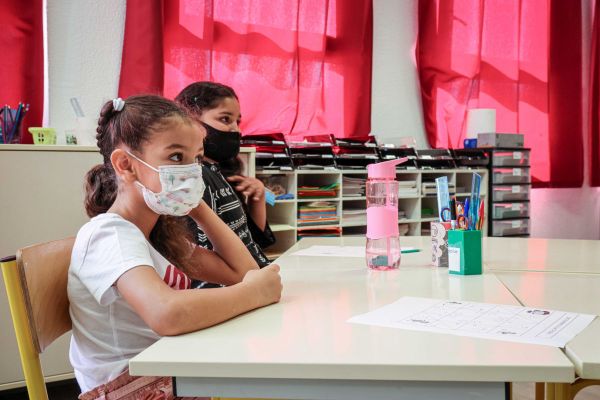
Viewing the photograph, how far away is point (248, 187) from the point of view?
6.55 feet

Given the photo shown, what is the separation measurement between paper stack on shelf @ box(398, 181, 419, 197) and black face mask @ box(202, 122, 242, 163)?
68.1 inches

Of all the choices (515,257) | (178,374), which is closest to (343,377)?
(178,374)

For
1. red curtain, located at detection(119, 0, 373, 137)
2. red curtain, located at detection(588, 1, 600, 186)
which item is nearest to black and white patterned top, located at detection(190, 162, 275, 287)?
red curtain, located at detection(119, 0, 373, 137)

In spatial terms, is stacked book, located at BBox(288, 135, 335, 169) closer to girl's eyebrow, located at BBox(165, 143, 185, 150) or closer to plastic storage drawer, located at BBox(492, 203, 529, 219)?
plastic storage drawer, located at BBox(492, 203, 529, 219)

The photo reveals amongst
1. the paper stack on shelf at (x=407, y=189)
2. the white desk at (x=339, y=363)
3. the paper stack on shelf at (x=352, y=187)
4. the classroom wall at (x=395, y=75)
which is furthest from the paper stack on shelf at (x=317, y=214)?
the white desk at (x=339, y=363)

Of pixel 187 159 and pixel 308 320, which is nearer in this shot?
pixel 308 320

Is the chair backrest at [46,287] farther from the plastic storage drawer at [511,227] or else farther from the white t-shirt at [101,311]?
the plastic storage drawer at [511,227]

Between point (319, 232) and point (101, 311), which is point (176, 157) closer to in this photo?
point (101, 311)

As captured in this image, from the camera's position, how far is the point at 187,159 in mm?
1141

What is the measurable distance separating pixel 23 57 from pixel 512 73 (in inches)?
132

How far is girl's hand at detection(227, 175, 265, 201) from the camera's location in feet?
6.49

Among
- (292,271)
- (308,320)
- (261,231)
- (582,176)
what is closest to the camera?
(308,320)

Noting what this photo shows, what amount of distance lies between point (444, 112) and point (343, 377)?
3619 mm

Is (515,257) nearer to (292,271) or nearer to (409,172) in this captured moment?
(292,271)
